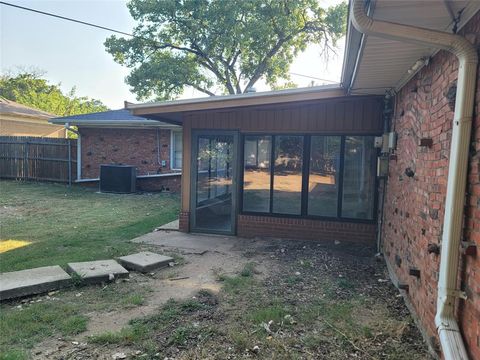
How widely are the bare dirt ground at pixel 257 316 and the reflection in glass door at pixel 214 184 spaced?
5.50 ft

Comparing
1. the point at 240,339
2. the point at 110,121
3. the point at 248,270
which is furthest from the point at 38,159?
the point at 240,339

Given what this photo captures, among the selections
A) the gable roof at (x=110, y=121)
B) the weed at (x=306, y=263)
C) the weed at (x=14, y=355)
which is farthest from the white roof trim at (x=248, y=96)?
the gable roof at (x=110, y=121)

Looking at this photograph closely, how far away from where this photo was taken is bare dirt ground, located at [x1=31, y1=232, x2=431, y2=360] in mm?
2709

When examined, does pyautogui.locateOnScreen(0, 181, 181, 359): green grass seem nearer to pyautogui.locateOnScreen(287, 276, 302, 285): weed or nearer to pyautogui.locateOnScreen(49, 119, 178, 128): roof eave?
pyautogui.locateOnScreen(287, 276, 302, 285): weed

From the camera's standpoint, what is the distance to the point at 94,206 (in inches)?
378

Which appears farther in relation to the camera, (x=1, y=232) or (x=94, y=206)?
(x=94, y=206)

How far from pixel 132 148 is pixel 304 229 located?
886 centimetres

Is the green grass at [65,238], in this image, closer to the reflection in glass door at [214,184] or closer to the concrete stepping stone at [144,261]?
the concrete stepping stone at [144,261]

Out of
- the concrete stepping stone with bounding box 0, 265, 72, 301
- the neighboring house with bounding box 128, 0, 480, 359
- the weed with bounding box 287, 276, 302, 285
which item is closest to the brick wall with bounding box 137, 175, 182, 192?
the neighboring house with bounding box 128, 0, 480, 359

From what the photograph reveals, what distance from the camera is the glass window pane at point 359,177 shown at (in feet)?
19.5

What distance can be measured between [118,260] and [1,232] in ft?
10.9

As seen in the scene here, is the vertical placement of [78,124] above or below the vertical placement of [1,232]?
above

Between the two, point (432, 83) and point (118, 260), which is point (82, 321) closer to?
point (118, 260)

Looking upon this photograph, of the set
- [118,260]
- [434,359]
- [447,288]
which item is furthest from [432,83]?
[118,260]
